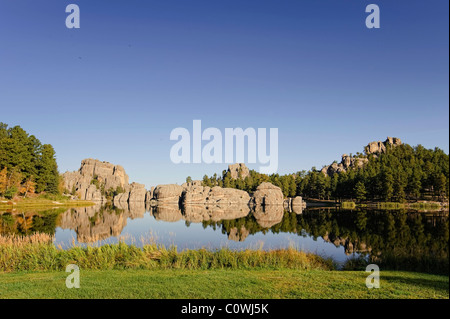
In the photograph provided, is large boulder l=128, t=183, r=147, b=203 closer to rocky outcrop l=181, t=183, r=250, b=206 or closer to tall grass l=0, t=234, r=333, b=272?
rocky outcrop l=181, t=183, r=250, b=206

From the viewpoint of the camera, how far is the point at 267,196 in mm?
89875

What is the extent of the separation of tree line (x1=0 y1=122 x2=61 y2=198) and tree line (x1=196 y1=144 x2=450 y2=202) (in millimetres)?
62536

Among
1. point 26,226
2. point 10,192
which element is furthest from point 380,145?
point 26,226

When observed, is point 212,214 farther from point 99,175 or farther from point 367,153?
point 99,175

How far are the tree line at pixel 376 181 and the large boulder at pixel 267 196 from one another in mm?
12524

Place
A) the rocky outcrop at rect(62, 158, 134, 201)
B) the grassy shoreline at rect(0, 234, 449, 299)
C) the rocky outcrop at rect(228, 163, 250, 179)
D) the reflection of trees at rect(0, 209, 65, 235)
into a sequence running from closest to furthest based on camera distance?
the grassy shoreline at rect(0, 234, 449, 299) → the reflection of trees at rect(0, 209, 65, 235) → the rocky outcrop at rect(62, 158, 134, 201) → the rocky outcrop at rect(228, 163, 250, 179)

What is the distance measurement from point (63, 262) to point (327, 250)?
1674cm

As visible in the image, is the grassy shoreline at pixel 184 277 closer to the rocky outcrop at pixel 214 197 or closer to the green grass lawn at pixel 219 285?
the green grass lawn at pixel 219 285

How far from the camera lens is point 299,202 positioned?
8806cm

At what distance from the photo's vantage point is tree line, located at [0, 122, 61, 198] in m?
52.2

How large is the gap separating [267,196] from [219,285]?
270 feet

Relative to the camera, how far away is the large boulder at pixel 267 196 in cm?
8931

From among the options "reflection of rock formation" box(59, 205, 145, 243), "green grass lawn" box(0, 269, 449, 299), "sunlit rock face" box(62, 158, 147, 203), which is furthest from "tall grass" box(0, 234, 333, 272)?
"sunlit rock face" box(62, 158, 147, 203)
